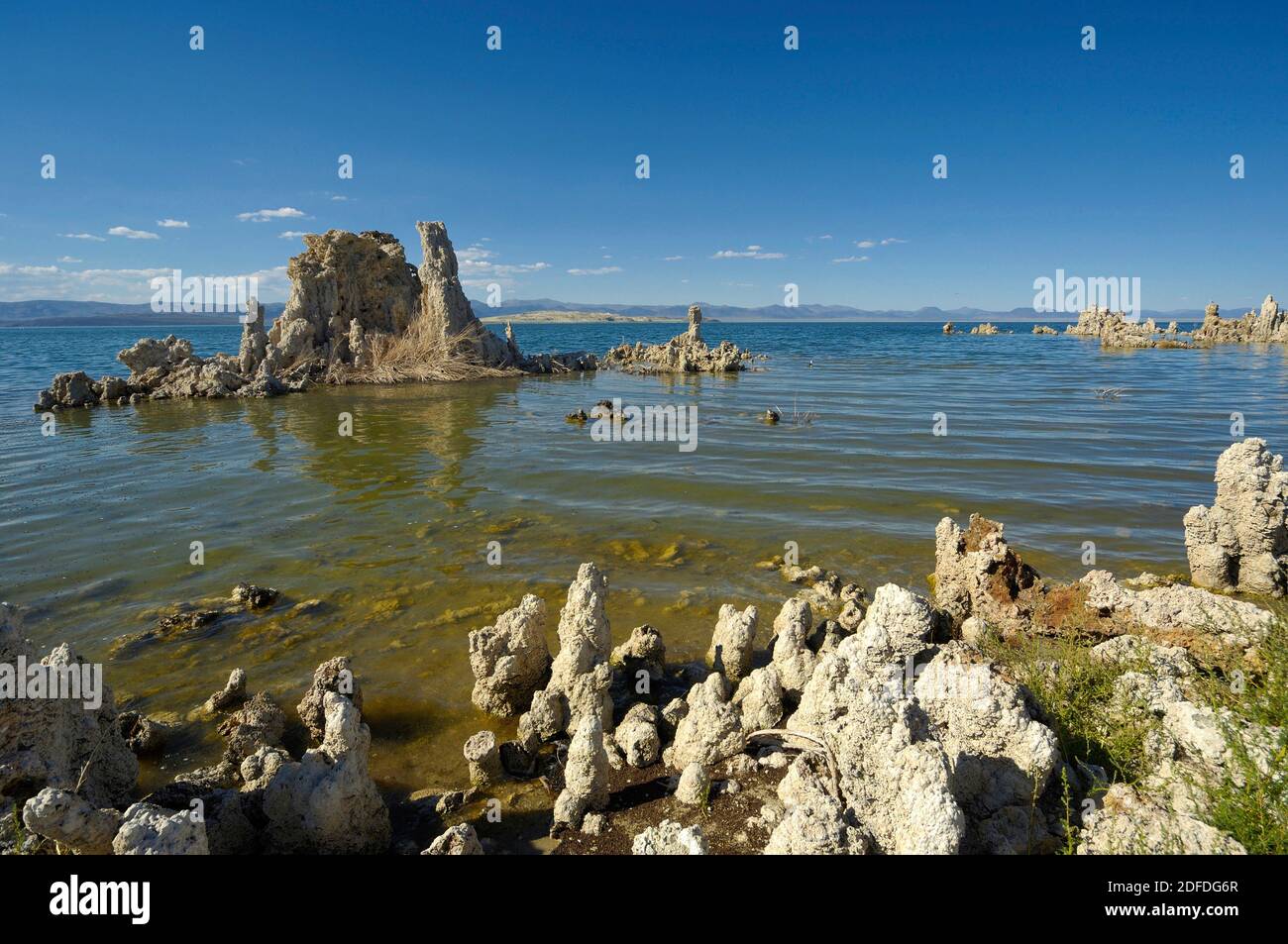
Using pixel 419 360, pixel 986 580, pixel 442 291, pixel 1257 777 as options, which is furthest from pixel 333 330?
pixel 1257 777

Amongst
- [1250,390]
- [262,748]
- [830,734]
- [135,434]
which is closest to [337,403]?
[135,434]

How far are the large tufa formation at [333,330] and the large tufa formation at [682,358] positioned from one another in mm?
6886

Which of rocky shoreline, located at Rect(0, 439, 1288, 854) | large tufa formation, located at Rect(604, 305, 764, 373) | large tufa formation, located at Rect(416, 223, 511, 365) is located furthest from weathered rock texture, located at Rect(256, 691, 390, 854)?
large tufa formation, located at Rect(604, 305, 764, 373)

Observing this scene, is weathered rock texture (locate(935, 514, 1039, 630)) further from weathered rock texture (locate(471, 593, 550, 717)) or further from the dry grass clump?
the dry grass clump

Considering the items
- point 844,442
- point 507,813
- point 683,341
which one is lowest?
point 507,813

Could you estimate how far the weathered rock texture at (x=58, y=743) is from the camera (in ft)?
11.9

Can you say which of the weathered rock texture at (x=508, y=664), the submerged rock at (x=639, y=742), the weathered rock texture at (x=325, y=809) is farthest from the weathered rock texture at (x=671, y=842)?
the weathered rock texture at (x=508, y=664)

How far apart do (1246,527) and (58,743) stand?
34.4 ft

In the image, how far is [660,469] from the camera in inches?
546

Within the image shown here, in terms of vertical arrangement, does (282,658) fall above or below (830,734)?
below

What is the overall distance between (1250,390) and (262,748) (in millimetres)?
34004

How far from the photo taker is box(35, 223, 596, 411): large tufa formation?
26.8 meters

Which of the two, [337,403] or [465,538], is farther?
[337,403]
